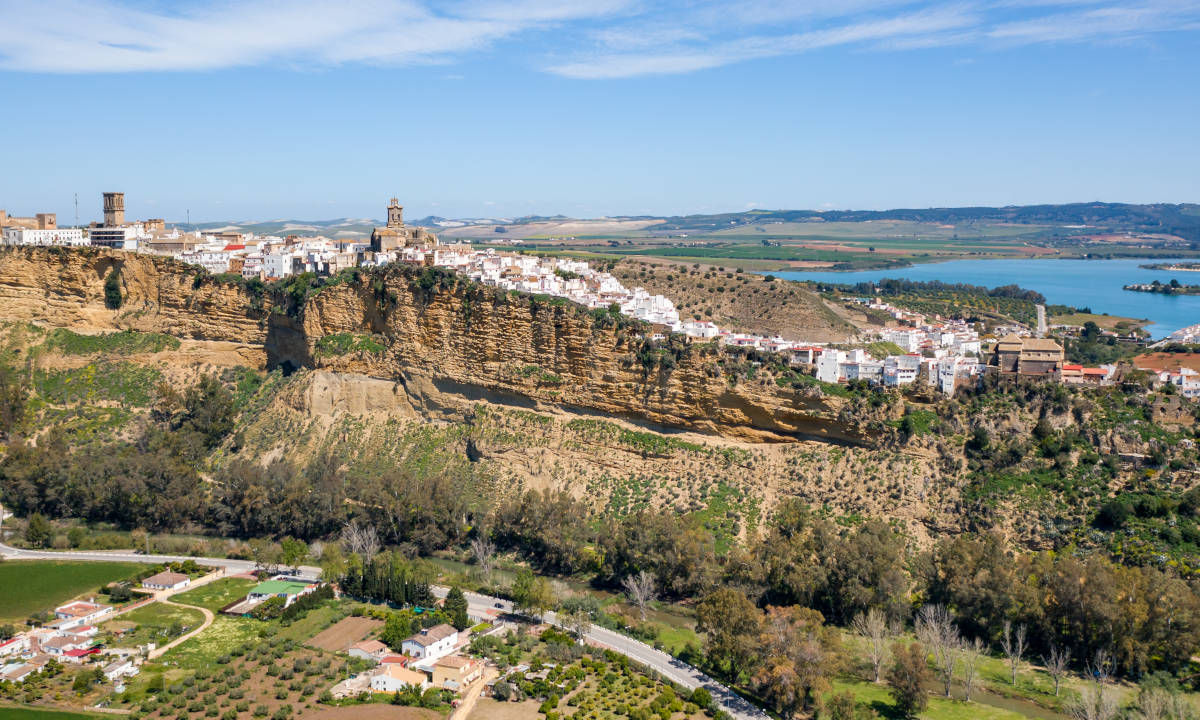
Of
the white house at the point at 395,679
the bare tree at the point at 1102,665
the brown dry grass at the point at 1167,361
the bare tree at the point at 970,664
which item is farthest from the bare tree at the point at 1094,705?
the brown dry grass at the point at 1167,361

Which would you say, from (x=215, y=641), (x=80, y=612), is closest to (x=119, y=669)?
(x=215, y=641)

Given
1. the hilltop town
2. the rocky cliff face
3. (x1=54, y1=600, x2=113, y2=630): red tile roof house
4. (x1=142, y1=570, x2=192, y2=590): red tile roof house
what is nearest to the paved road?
(x1=142, y1=570, x2=192, y2=590): red tile roof house

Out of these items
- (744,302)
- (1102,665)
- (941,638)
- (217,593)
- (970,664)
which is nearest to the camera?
(970,664)

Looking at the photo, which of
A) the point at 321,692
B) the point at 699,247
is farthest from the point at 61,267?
the point at 699,247

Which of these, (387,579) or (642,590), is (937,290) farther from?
(387,579)

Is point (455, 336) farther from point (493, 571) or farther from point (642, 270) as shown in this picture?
point (642, 270)

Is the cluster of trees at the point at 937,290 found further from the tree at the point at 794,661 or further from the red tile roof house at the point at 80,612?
the red tile roof house at the point at 80,612

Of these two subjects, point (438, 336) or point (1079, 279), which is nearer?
point (438, 336)
